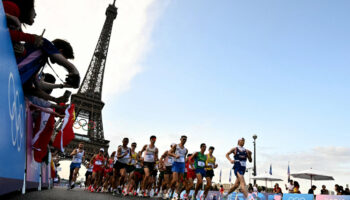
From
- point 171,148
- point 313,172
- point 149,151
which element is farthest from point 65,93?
point 313,172

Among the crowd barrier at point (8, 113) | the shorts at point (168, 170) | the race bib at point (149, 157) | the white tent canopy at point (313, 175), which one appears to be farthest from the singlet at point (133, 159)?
the white tent canopy at point (313, 175)

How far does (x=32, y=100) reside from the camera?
449 centimetres

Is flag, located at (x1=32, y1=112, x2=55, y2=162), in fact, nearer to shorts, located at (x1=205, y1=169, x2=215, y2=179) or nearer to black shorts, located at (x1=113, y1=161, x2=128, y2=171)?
black shorts, located at (x1=113, y1=161, x2=128, y2=171)

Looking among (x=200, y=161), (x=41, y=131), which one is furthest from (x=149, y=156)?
(x=41, y=131)

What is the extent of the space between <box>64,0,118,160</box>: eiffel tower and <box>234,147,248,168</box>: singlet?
42.2 meters

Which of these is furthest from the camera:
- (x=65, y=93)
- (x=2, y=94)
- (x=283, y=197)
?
(x=283, y=197)

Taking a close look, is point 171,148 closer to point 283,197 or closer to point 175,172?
point 175,172

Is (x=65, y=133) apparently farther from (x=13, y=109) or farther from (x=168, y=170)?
(x=168, y=170)

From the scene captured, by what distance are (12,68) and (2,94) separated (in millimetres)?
518

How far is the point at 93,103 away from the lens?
5603 centimetres

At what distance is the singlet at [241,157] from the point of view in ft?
27.9

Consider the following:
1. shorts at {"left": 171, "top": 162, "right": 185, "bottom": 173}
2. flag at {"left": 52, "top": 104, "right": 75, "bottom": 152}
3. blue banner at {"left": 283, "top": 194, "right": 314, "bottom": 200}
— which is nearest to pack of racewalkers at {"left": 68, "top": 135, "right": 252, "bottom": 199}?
shorts at {"left": 171, "top": 162, "right": 185, "bottom": 173}

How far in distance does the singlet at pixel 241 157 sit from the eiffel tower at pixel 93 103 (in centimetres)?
4217

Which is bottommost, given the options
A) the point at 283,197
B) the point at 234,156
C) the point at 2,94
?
the point at 283,197
